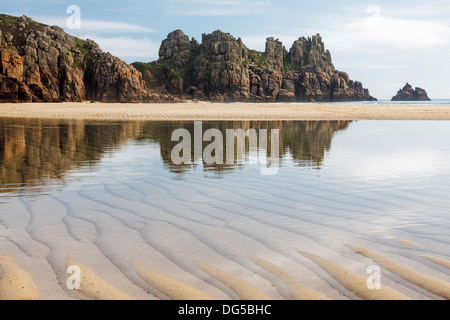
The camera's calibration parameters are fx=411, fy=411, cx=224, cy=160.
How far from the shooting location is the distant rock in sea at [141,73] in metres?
89.5

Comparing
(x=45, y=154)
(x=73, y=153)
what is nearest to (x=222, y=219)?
(x=73, y=153)

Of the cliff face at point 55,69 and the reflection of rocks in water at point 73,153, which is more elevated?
the cliff face at point 55,69

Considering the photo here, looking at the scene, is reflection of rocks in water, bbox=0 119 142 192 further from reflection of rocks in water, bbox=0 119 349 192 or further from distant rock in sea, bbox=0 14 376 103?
distant rock in sea, bbox=0 14 376 103

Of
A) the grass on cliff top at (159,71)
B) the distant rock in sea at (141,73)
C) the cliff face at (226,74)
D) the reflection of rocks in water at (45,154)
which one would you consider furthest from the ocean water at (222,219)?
the grass on cliff top at (159,71)

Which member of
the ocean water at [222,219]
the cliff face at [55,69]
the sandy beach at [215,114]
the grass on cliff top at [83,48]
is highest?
the grass on cliff top at [83,48]

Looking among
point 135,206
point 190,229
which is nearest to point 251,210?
point 190,229

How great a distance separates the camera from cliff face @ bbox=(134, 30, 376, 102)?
165125 mm

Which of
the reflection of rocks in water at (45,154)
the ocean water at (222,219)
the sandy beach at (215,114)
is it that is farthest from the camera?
the sandy beach at (215,114)

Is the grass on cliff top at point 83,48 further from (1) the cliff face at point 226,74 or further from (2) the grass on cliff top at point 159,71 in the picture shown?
(2) the grass on cliff top at point 159,71

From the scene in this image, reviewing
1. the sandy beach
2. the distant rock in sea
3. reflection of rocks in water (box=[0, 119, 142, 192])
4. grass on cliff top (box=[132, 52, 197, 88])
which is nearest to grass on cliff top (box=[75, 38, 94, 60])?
the distant rock in sea

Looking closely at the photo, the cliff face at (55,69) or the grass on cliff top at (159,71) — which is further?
the grass on cliff top at (159,71)

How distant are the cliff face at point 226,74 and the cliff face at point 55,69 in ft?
159

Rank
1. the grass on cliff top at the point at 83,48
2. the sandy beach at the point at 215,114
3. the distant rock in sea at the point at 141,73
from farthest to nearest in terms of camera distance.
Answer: the grass on cliff top at the point at 83,48 → the distant rock in sea at the point at 141,73 → the sandy beach at the point at 215,114

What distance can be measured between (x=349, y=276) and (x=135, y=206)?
13.6 ft
